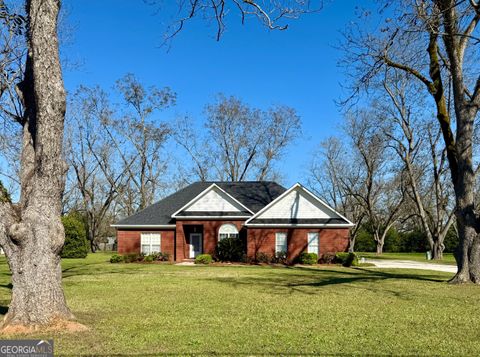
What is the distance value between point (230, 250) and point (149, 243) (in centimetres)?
647

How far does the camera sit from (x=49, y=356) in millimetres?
6559

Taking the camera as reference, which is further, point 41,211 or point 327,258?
point 327,258

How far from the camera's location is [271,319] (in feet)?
32.3

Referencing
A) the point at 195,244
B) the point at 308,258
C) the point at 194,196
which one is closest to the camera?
the point at 308,258

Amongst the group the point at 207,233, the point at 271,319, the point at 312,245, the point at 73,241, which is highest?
the point at 207,233

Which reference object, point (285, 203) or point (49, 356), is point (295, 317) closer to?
point (49, 356)

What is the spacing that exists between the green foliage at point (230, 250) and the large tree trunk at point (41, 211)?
2301 cm

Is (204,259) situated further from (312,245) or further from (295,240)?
(312,245)

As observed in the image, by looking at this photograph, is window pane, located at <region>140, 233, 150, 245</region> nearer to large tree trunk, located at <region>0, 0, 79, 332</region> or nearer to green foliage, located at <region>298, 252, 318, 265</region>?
green foliage, located at <region>298, 252, 318, 265</region>

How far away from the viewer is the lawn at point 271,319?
7371 mm

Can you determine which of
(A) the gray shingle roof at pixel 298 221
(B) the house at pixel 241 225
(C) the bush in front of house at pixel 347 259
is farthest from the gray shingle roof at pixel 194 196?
(C) the bush in front of house at pixel 347 259

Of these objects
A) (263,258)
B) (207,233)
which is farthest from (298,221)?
(207,233)

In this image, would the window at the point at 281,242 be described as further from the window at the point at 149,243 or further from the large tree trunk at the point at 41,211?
the large tree trunk at the point at 41,211

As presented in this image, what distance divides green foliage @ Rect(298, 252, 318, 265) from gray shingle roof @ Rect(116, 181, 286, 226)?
538 cm
